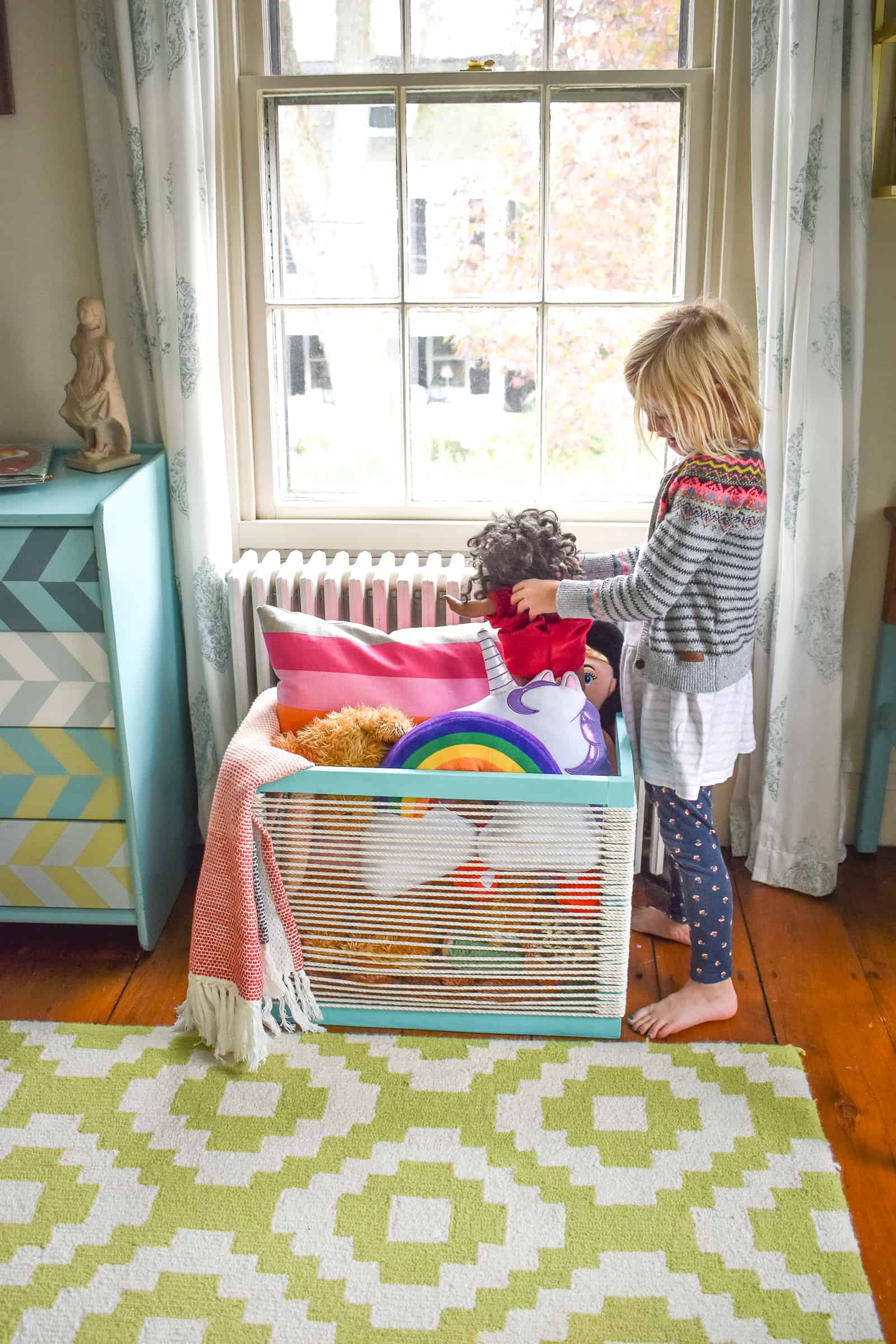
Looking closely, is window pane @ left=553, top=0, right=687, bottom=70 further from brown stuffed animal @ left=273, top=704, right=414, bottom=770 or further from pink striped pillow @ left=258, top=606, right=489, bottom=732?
brown stuffed animal @ left=273, top=704, right=414, bottom=770

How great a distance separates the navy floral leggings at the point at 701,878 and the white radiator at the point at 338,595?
0.30 m

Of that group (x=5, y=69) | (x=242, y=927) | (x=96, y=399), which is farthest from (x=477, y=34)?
(x=242, y=927)

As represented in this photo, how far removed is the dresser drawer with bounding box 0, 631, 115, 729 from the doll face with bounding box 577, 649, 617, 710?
2.64ft

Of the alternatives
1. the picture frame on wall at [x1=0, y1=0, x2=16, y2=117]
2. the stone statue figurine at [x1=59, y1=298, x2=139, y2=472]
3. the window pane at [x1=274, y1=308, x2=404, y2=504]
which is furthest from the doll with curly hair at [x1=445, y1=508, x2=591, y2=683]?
the picture frame on wall at [x1=0, y1=0, x2=16, y2=117]

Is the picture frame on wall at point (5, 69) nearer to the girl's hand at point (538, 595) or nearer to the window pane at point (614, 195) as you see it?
the window pane at point (614, 195)

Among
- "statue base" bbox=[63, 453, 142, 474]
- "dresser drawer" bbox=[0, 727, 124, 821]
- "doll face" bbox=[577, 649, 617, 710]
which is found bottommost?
"dresser drawer" bbox=[0, 727, 124, 821]

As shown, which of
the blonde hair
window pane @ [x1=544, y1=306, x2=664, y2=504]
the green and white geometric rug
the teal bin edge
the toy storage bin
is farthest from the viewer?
window pane @ [x1=544, y1=306, x2=664, y2=504]

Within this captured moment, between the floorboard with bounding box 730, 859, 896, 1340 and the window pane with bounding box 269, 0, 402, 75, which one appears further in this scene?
the window pane with bounding box 269, 0, 402, 75

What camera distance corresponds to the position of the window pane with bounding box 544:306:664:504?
2.26 meters

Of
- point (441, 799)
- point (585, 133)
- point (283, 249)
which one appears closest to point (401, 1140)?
point (441, 799)

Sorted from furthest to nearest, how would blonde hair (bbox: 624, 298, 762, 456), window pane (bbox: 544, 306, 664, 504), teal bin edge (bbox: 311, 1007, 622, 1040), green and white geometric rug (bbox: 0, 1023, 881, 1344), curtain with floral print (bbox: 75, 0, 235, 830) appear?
1. window pane (bbox: 544, 306, 664, 504)
2. curtain with floral print (bbox: 75, 0, 235, 830)
3. teal bin edge (bbox: 311, 1007, 622, 1040)
4. blonde hair (bbox: 624, 298, 762, 456)
5. green and white geometric rug (bbox: 0, 1023, 881, 1344)

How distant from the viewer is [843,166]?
1948 millimetres

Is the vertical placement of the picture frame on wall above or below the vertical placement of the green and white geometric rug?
above

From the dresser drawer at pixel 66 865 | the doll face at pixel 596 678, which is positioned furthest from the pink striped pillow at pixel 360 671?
the dresser drawer at pixel 66 865
